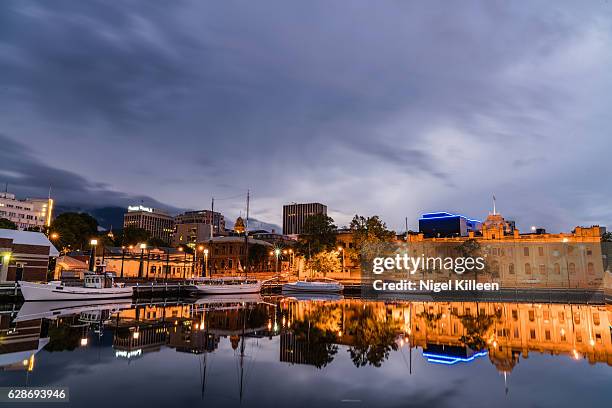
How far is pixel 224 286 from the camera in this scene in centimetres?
7300

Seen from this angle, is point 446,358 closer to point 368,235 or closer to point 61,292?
point 61,292

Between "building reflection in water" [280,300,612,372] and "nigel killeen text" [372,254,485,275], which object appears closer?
"building reflection in water" [280,300,612,372]

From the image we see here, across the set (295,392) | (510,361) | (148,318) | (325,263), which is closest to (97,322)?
(148,318)

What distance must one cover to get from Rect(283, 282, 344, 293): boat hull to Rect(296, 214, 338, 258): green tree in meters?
12.2

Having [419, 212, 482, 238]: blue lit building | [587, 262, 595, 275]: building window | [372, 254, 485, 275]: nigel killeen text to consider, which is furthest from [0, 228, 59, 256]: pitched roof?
[587, 262, 595, 275]: building window

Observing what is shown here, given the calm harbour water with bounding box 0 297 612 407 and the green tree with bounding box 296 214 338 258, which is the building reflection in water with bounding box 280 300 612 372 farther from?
the green tree with bounding box 296 214 338 258

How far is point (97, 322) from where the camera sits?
103 ft

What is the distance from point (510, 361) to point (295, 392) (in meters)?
12.0

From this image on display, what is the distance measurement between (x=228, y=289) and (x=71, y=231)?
57.3 metres

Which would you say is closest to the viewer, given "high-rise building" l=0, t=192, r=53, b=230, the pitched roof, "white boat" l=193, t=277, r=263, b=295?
the pitched roof

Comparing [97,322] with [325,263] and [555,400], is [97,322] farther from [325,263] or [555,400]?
[325,263]

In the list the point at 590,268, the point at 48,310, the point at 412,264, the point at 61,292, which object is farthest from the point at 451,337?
the point at 590,268

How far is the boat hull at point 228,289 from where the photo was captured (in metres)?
69.8

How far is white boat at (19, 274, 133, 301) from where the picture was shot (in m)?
44.5
